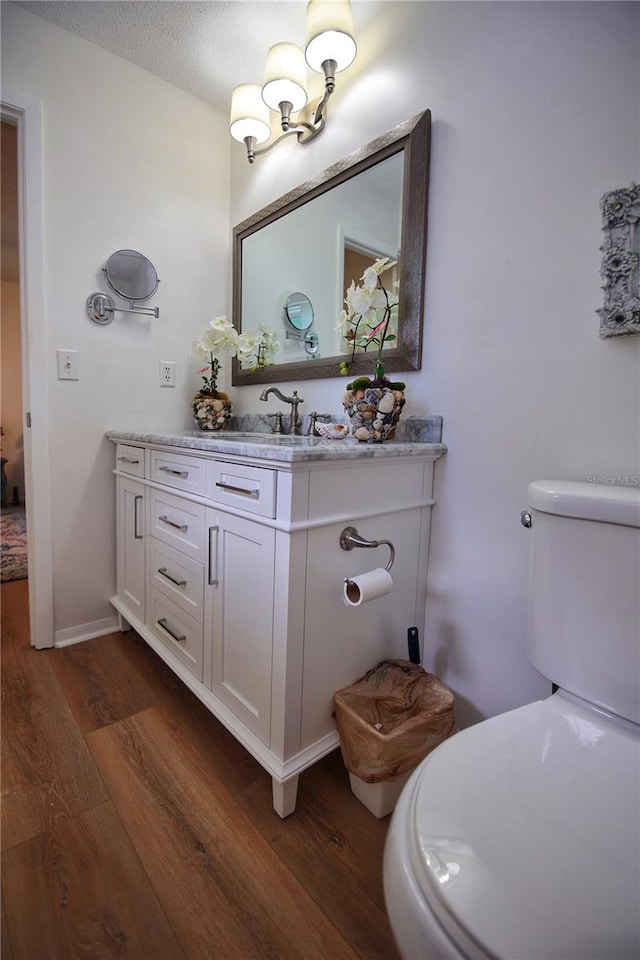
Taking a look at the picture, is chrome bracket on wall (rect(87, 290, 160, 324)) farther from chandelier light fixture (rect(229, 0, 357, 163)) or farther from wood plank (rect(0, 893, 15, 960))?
wood plank (rect(0, 893, 15, 960))

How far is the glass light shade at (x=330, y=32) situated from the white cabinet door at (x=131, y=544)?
4.84ft

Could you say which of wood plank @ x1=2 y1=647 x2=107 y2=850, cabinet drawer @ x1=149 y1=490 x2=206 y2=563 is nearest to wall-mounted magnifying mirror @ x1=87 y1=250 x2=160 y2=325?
cabinet drawer @ x1=149 y1=490 x2=206 y2=563

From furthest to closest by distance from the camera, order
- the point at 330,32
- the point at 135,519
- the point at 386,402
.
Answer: the point at 135,519 < the point at 330,32 < the point at 386,402

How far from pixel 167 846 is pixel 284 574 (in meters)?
Result: 0.64

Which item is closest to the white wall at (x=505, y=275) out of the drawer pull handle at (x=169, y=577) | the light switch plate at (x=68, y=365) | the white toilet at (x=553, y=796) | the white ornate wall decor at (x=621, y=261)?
the white ornate wall decor at (x=621, y=261)

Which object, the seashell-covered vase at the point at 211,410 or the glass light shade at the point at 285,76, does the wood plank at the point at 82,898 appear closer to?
the seashell-covered vase at the point at 211,410

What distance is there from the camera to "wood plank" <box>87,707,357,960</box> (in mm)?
746

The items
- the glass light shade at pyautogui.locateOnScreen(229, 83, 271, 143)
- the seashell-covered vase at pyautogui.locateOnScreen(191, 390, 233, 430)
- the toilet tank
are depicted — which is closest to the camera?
the toilet tank

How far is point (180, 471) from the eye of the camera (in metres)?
1.27

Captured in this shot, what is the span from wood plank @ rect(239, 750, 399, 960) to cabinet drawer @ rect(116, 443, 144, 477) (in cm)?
108

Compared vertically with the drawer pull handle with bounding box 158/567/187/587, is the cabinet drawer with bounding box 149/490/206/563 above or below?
above

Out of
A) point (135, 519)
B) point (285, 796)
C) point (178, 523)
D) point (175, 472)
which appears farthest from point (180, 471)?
point (285, 796)

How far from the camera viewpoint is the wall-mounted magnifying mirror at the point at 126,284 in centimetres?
167

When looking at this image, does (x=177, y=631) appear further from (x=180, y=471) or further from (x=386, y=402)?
(x=386, y=402)
